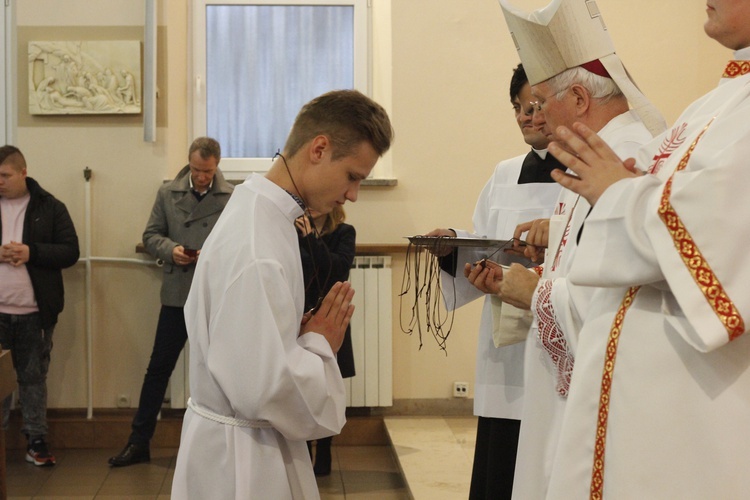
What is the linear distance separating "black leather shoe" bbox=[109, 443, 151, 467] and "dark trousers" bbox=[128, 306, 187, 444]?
0.11 feet

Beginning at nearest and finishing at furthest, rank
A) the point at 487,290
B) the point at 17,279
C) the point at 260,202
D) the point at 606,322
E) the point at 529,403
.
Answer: the point at 606,322 → the point at 260,202 → the point at 529,403 → the point at 487,290 → the point at 17,279

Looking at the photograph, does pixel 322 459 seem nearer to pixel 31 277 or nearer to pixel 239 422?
pixel 31 277

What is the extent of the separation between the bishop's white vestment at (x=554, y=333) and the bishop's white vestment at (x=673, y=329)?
0.24m

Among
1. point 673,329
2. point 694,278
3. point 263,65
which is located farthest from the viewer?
point 263,65

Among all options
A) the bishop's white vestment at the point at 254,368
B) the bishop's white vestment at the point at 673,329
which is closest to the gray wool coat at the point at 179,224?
the bishop's white vestment at the point at 254,368

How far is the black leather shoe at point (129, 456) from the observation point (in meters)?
4.93

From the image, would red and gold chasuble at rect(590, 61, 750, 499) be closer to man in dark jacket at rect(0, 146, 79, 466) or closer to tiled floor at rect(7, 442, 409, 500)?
tiled floor at rect(7, 442, 409, 500)

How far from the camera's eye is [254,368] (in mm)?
1743

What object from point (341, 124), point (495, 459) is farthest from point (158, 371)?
point (341, 124)

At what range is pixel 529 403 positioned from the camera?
7.52ft

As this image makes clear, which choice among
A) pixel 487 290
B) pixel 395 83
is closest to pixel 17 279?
pixel 395 83

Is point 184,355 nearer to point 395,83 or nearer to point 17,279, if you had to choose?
point 17,279

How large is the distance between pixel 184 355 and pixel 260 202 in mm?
3582

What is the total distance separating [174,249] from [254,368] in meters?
3.28
